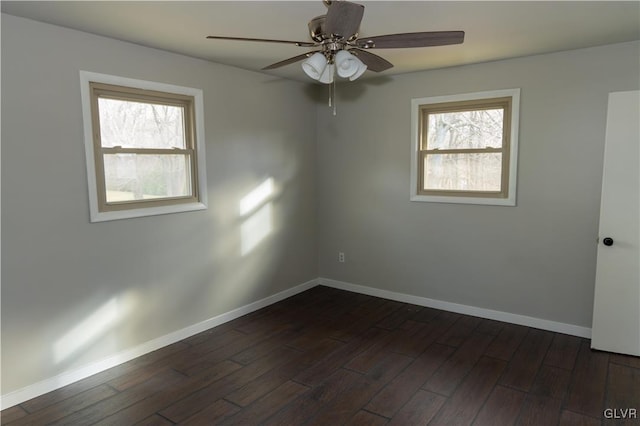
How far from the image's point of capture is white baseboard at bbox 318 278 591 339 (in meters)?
3.60

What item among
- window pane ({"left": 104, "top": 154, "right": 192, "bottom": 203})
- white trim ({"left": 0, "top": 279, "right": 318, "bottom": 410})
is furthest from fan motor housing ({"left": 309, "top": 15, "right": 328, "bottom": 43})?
white trim ({"left": 0, "top": 279, "right": 318, "bottom": 410})

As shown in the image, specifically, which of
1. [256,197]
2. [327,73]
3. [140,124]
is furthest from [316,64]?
[256,197]

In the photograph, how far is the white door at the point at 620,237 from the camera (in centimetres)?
309

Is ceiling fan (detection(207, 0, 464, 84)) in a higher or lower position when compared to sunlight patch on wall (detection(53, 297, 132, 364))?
higher

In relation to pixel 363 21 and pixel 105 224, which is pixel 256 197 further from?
pixel 363 21

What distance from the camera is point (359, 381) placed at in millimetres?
2891

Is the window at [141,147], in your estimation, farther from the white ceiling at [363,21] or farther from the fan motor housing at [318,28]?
the fan motor housing at [318,28]

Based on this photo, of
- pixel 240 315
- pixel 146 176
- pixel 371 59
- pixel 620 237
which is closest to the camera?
pixel 371 59

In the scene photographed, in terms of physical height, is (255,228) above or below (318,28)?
below

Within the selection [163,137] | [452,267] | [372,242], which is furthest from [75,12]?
[452,267]

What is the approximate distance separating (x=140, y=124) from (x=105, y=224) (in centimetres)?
86

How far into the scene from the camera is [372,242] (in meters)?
4.69

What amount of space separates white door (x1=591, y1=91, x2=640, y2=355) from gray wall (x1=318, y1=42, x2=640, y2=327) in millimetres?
178

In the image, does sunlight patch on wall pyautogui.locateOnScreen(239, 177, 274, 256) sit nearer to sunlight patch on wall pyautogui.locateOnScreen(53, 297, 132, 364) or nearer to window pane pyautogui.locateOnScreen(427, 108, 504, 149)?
sunlight patch on wall pyautogui.locateOnScreen(53, 297, 132, 364)
